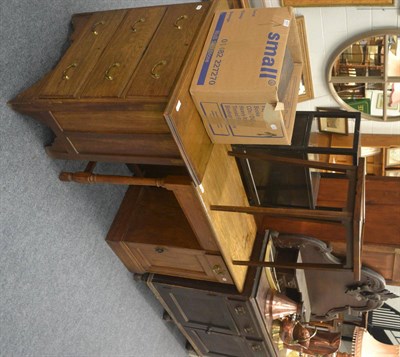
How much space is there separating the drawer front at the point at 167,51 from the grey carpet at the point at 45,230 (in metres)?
0.58

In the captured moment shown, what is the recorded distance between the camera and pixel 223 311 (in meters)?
2.29

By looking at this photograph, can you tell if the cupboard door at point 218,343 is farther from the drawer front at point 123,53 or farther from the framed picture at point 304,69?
the framed picture at point 304,69

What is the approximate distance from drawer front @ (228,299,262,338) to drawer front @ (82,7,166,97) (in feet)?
3.99

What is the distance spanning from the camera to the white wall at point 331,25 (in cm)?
303

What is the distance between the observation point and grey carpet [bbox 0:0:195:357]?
5.62 feet

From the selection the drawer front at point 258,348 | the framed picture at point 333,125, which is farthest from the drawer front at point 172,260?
the framed picture at point 333,125

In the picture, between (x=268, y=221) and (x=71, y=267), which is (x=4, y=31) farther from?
(x=268, y=221)

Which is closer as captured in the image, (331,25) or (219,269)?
(219,269)

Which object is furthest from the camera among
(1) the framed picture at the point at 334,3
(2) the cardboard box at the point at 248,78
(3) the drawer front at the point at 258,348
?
(1) the framed picture at the point at 334,3

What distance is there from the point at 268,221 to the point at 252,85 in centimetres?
114

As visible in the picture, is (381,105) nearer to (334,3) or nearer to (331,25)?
(331,25)

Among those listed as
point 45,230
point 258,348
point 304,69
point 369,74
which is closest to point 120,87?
point 45,230

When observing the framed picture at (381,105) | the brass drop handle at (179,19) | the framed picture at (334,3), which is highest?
the framed picture at (334,3)

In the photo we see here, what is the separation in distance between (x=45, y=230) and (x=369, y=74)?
2.71m
